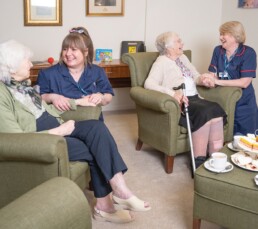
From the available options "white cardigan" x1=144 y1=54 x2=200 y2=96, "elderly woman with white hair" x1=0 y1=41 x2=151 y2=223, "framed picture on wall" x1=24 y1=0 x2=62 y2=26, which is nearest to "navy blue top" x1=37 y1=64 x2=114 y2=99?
"elderly woman with white hair" x1=0 y1=41 x2=151 y2=223

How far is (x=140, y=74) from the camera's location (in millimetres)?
3293

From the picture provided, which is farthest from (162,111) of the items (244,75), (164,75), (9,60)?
(9,60)

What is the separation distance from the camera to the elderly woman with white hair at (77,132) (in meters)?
2.14

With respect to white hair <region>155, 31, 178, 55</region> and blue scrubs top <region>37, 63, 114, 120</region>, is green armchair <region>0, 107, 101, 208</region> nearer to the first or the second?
blue scrubs top <region>37, 63, 114, 120</region>

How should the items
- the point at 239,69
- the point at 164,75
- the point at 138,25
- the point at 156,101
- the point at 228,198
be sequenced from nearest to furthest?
the point at 228,198 → the point at 156,101 → the point at 164,75 → the point at 239,69 → the point at 138,25

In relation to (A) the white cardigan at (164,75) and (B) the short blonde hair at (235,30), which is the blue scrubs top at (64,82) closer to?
(A) the white cardigan at (164,75)

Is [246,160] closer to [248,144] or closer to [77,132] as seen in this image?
[248,144]

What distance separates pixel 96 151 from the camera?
2213mm

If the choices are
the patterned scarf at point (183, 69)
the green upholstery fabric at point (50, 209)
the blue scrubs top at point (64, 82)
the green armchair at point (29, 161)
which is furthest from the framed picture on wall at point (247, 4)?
the green upholstery fabric at point (50, 209)

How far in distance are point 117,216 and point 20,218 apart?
3.85ft

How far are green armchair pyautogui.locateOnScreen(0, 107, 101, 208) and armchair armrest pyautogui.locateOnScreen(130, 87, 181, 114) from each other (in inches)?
38.4

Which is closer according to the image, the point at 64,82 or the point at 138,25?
the point at 64,82

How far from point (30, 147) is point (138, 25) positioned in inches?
118

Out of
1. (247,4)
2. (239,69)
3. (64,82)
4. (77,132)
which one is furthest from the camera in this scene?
(247,4)
